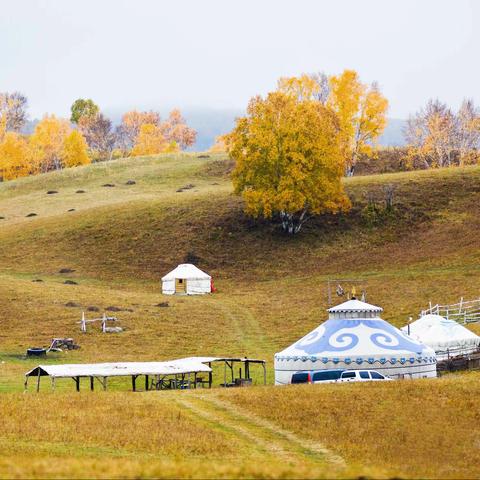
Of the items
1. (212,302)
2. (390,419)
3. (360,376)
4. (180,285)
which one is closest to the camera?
(390,419)

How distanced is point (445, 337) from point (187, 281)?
1227 inches

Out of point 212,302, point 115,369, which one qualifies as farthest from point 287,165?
point 115,369

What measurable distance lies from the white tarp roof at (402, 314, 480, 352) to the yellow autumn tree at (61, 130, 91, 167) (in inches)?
4717

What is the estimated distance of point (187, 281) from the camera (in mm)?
82688

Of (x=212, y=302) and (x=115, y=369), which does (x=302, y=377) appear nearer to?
(x=115, y=369)

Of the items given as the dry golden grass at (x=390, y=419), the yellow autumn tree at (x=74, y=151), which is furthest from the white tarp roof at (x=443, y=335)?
the yellow autumn tree at (x=74, y=151)

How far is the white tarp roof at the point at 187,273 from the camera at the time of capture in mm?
82838

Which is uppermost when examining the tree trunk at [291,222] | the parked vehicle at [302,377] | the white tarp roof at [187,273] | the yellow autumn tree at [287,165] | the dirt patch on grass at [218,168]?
the dirt patch on grass at [218,168]

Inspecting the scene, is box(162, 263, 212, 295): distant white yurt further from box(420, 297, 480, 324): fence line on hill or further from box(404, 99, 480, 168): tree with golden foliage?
box(404, 99, 480, 168): tree with golden foliage

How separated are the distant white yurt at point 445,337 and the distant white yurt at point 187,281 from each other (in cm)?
2839

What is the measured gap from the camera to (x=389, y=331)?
48.3 meters

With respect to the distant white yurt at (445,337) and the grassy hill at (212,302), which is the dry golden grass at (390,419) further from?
the distant white yurt at (445,337)

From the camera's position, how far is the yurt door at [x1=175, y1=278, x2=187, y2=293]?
8296 centimetres

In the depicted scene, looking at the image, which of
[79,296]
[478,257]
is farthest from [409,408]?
[478,257]
